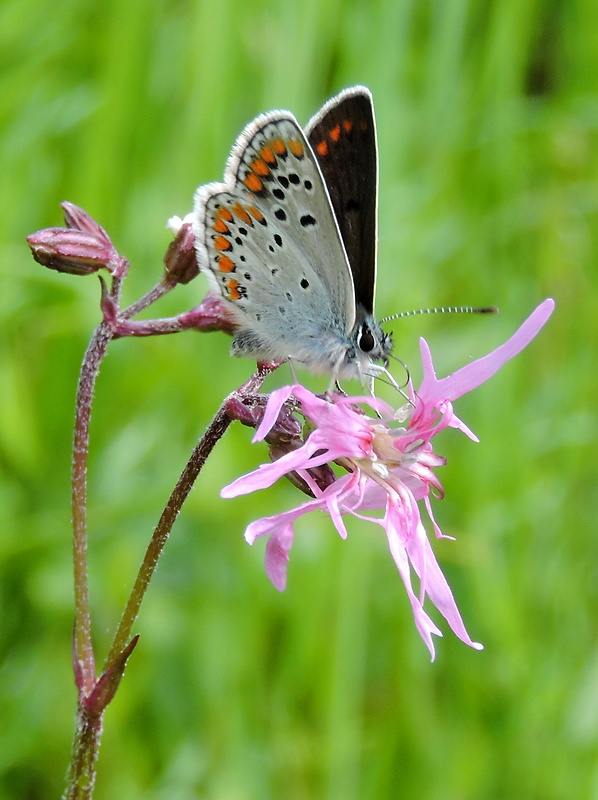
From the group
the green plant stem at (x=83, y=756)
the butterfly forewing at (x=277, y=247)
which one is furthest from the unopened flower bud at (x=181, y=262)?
the green plant stem at (x=83, y=756)

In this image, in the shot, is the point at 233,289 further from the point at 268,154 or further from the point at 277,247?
the point at 268,154

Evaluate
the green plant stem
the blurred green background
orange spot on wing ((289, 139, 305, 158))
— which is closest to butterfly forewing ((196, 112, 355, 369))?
orange spot on wing ((289, 139, 305, 158))

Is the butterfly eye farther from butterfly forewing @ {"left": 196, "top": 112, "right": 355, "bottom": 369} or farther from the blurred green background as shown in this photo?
the blurred green background

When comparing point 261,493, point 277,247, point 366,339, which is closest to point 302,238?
point 277,247

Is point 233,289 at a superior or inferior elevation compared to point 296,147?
inferior

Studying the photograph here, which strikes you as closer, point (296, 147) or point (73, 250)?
point (296, 147)

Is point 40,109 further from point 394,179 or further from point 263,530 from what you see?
point 263,530
